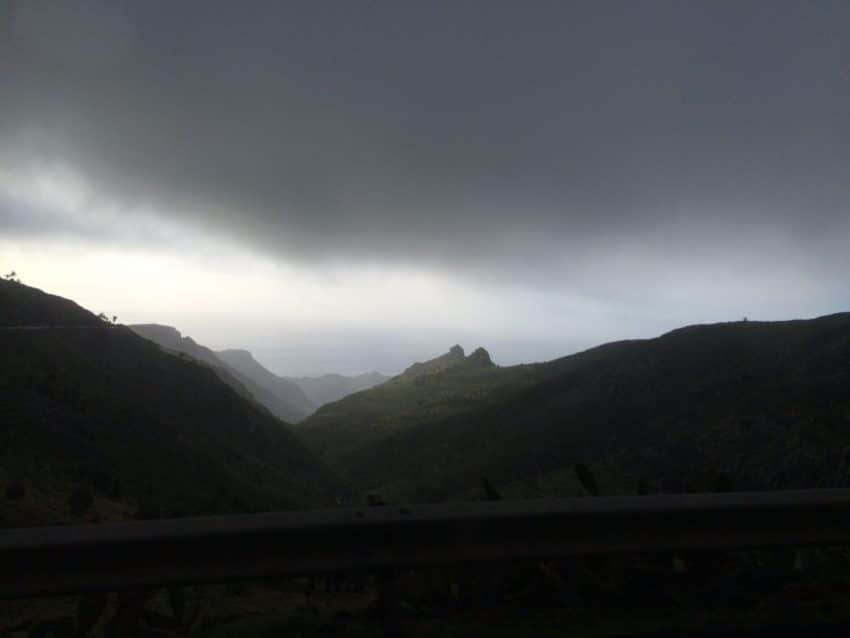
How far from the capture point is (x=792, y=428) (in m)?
15.1

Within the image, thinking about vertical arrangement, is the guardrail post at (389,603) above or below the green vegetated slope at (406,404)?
below

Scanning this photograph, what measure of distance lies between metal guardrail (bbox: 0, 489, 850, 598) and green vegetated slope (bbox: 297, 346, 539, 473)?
2474 centimetres

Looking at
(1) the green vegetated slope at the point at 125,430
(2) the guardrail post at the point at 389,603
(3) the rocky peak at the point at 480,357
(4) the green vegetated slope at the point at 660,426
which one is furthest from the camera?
(3) the rocky peak at the point at 480,357

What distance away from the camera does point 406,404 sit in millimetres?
42125

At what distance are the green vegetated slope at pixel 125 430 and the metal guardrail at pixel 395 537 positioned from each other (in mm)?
6570

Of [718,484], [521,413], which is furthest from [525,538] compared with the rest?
[521,413]

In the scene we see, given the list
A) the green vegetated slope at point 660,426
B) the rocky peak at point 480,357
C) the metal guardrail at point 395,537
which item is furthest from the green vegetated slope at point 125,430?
the rocky peak at point 480,357

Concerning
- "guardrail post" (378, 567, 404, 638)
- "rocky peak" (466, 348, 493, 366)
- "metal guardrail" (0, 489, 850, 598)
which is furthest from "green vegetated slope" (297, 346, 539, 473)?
"metal guardrail" (0, 489, 850, 598)

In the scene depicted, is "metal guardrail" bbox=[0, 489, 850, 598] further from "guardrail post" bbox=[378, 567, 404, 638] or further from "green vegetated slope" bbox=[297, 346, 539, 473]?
"green vegetated slope" bbox=[297, 346, 539, 473]

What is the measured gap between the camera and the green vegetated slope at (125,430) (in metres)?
14.4

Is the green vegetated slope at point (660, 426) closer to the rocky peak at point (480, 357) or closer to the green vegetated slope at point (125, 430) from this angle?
the green vegetated slope at point (125, 430)

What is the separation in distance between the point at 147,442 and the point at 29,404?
9.43 ft

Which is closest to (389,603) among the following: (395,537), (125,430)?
(395,537)

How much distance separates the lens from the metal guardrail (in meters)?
4.73
